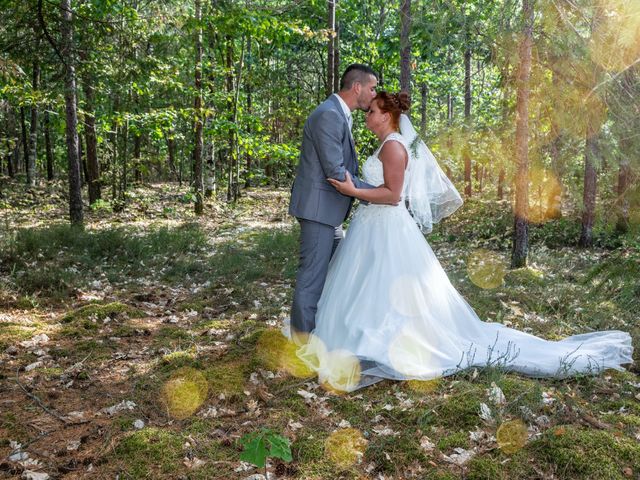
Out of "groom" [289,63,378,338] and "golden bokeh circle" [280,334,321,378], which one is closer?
"groom" [289,63,378,338]

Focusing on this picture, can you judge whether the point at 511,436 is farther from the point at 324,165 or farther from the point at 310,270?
the point at 324,165

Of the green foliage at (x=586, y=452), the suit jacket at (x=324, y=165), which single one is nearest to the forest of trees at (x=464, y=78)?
the green foliage at (x=586, y=452)

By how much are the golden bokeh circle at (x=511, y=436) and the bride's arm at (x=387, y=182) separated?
8.27 ft

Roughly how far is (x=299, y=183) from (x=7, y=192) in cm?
2050

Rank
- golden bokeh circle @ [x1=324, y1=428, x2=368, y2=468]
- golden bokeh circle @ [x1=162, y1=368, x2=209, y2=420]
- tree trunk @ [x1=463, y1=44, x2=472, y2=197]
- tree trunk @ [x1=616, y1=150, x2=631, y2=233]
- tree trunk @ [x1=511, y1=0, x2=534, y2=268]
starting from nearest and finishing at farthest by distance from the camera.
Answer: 1. golden bokeh circle @ [x1=324, y1=428, x2=368, y2=468]
2. tree trunk @ [x1=616, y1=150, x2=631, y2=233]
3. golden bokeh circle @ [x1=162, y1=368, x2=209, y2=420]
4. tree trunk @ [x1=463, y1=44, x2=472, y2=197]
5. tree trunk @ [x1=511, y1=0, x2=534, y2=268]

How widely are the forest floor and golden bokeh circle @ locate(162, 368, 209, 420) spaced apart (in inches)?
0.8

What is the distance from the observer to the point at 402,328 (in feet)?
17.1

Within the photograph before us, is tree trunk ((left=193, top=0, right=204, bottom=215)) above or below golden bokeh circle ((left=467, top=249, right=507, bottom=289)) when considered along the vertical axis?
above

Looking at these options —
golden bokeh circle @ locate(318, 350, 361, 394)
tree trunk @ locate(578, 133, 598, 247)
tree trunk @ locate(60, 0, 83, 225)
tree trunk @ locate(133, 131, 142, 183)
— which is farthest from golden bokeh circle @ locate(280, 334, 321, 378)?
tree trunk @ locate(133, 131, 142, 183)

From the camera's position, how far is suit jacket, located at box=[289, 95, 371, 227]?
17.0 ft

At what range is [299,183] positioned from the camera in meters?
5.52

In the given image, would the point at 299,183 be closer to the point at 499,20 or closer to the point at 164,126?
the point at 499,20

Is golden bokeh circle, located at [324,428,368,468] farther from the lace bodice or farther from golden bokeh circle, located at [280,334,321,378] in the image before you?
the lace bodice

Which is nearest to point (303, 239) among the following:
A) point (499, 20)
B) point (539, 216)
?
point (499, 20)
